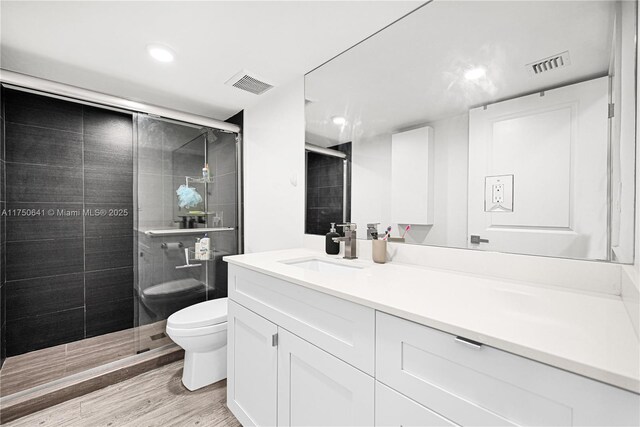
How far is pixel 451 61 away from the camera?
1241mm

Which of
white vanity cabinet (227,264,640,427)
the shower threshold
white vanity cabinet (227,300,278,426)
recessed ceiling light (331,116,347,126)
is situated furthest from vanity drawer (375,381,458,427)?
the shower threshold

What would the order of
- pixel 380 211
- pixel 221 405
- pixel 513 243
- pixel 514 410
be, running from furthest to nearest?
pixel 221 405 → pixel 380 211 → pixel 513 243 → pixel 514 410

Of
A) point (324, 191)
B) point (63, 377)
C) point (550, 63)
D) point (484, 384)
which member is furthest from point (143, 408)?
point (550, 63)

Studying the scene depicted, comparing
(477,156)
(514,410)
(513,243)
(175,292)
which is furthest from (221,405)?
(477,156)

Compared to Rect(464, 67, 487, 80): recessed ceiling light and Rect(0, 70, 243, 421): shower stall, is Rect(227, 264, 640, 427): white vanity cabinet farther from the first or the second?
Rect(0, 70, 243, 421): shower stall

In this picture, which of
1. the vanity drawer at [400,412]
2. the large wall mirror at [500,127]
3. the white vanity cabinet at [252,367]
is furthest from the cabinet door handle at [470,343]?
the white vanity cabinet at [252,367]

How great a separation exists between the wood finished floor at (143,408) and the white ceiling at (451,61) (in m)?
1.81

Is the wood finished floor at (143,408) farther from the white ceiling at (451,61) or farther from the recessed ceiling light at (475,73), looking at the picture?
the recessed ceiling light at (475,73)

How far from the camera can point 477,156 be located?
1.16 m

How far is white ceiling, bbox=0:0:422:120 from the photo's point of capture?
52.0 inches

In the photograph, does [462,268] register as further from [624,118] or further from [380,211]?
[624,118]

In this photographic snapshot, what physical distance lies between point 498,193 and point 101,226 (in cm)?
294

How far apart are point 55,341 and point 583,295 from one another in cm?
335

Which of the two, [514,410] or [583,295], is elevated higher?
[583,295]
